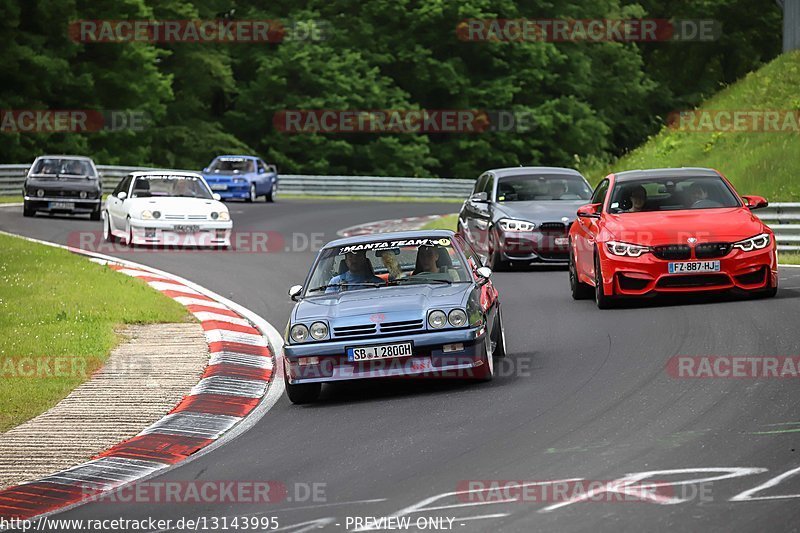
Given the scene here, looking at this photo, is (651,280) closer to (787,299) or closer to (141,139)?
(787,299)

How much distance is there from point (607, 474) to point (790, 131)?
27.4 m

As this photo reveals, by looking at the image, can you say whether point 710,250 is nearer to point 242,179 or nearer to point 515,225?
point 515,225

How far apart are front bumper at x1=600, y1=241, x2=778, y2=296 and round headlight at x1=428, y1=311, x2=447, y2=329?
4692 mm

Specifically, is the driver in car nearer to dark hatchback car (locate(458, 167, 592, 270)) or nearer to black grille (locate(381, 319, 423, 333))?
black grille (locate(381, 319, 423, 333))

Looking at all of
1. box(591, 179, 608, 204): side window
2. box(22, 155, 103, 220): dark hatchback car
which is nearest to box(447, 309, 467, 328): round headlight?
box(591, 179, 608, 204): side window

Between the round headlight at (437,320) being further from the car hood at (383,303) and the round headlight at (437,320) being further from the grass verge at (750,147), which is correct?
the grass verge at (750,147)

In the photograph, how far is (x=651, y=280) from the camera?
52.5 feet

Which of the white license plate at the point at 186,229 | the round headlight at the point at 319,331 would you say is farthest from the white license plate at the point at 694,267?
the white license plate at the point at 186,229

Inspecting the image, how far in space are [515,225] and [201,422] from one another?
11638 mm

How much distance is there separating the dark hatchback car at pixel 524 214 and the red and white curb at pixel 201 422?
5494 mm

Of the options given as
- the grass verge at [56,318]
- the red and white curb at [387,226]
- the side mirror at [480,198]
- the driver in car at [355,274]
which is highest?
the side mirror at [480,198]

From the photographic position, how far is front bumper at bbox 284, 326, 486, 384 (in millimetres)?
11672

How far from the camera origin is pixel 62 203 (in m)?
34.3

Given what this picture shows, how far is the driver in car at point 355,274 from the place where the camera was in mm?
12984
